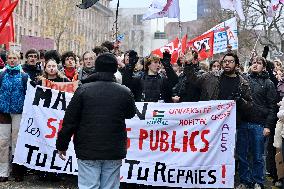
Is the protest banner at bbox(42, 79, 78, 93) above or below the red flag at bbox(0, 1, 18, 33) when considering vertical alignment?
below

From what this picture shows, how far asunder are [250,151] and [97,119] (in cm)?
340

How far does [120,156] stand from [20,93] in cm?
310

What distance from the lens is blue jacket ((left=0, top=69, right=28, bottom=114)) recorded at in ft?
27.1

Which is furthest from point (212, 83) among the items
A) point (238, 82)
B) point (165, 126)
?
point (165, 126)

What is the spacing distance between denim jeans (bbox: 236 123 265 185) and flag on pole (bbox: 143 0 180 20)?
294 inches

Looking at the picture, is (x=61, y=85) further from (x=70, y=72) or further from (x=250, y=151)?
(x=250, y=151)

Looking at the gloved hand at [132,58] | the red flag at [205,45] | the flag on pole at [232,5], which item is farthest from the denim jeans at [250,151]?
the flag on pole at [232,5]

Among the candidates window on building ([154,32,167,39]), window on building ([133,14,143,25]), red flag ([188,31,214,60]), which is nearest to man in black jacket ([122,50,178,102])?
red flag ([188,31,214,60])

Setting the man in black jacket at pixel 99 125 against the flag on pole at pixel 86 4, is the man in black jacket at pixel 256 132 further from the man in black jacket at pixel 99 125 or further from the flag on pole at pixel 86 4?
the flag on pole at pixel 86 4

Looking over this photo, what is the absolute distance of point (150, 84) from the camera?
847cm

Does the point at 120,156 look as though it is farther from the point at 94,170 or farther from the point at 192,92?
the point at 192,92

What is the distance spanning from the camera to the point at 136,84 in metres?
8.56

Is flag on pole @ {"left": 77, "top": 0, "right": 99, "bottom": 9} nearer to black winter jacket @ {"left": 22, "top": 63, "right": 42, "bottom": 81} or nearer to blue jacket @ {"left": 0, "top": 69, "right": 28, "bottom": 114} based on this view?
black winter jacket @ {"left": 22, "top": 63, "right": 42, "bottom": 81}

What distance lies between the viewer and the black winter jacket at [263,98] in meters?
8.20
